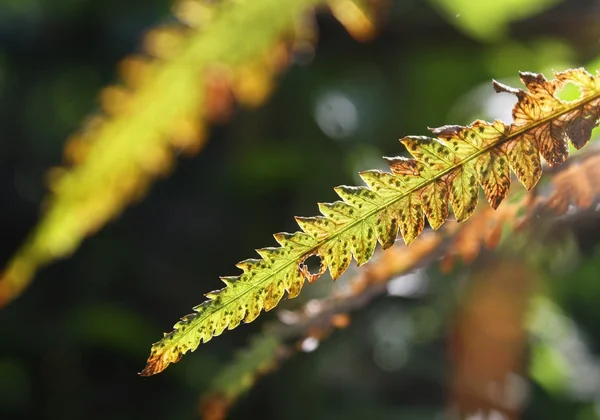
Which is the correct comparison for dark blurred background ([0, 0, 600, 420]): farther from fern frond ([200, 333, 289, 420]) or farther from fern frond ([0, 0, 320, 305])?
fern frond ([200, 333, 289, 420])

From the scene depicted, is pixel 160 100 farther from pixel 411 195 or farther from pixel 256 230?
pixel 256 230

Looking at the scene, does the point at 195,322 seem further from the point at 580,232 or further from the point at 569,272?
the point at 569,272

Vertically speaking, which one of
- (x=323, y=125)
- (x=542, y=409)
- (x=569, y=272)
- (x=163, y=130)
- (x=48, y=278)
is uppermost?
(x=48, y=278)

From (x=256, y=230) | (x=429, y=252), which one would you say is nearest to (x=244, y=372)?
(x=429, y=252)

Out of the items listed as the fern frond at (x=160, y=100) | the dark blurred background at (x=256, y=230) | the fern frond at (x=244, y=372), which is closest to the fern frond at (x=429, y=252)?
the fern frond at (x=244, y=372)

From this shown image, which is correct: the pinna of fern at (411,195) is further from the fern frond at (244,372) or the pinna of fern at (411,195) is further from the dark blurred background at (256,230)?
the dark blurred background at (256,230)

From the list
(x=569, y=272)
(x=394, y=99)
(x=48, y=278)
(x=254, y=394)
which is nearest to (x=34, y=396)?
(x=48, y=278)
